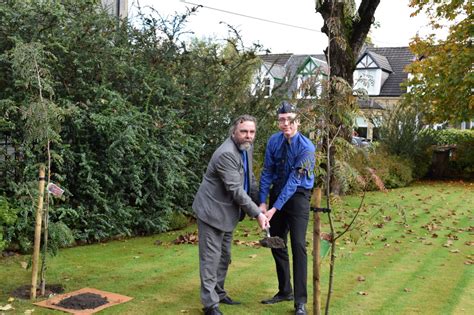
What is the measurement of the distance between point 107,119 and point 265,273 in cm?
356

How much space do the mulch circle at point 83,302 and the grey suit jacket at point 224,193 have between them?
1495 millimetres

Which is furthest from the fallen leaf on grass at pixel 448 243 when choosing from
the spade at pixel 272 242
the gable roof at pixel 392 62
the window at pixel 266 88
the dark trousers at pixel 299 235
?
the gable roof at pixel 392 62

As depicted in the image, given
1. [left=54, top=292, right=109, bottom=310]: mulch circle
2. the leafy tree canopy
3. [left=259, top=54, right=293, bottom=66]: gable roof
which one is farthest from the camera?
the leafy tree canopy

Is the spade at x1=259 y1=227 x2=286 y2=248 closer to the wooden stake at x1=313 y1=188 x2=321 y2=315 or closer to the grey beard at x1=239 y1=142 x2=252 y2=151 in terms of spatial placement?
the wooden stake at x1=313 y1=188 x2=321 y2=315

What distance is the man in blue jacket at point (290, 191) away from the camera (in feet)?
16.4

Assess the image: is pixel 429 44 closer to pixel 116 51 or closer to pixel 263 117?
pixel 263 117

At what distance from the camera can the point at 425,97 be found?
67.2ft

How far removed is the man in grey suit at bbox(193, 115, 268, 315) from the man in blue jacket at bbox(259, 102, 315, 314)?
356 millimetres

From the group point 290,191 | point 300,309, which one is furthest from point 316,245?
point 300,309

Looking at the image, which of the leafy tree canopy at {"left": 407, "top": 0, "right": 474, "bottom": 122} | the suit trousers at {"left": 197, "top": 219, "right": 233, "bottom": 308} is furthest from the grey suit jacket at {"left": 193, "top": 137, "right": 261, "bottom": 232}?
the leafy tree canopy at {"left": 407, "top": 0, "right": 474, "bottom": 122}

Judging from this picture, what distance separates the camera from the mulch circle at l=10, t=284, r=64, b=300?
556cm

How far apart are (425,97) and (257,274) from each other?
1601 cm

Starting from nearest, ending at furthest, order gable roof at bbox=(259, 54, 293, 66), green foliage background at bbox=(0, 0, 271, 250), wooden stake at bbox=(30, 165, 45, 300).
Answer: wooden stake at bbox=(30, 165, 45, 300) < green foliage background at bbox=(0, 0, 271, 250) < gable roof at bbox=(259, 54, 293, 66)

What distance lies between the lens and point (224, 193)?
16.4 feet
